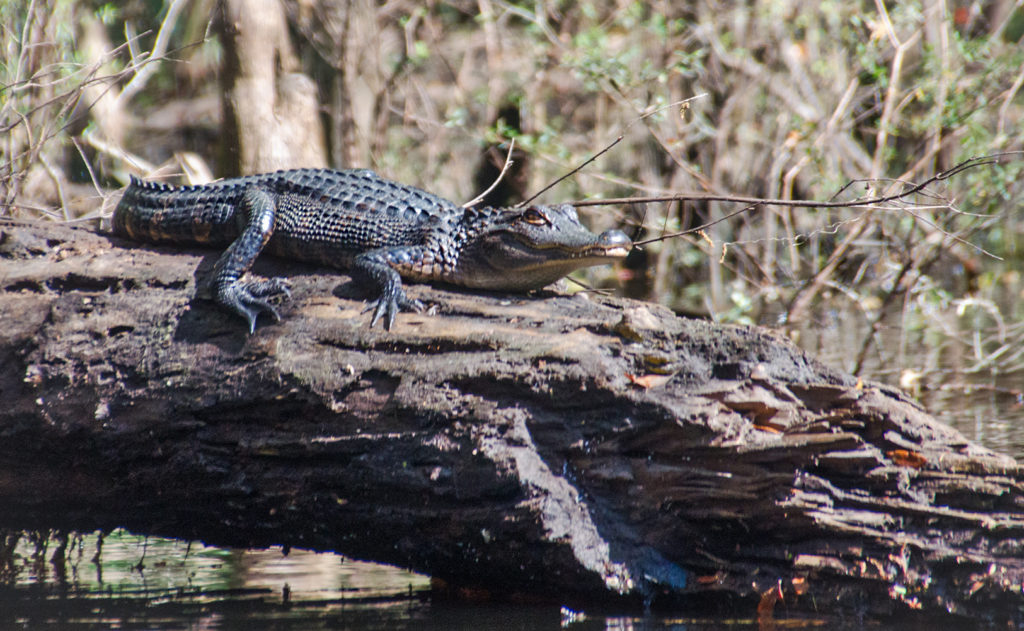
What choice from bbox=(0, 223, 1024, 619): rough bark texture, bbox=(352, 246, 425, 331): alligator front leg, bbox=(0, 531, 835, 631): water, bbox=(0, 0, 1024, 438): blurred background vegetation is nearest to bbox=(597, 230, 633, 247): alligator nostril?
bbox=(0, 223, 1024, 619): rough bark texture

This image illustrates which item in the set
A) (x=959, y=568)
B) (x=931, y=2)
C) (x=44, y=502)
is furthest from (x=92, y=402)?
(x=931, y=2)

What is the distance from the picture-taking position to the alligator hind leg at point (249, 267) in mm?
2918

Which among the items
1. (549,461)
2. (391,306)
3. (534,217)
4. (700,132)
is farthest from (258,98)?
(549,461)

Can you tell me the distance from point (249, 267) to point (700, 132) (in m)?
5.37

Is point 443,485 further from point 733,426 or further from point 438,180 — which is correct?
point 438,180

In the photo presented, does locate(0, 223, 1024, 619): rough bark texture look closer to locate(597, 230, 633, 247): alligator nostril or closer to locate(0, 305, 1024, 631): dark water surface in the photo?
locate(0, 305, 1024, 631): dark water surface

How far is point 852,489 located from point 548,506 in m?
0.90

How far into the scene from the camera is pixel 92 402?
2.76m

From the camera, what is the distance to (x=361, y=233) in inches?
143

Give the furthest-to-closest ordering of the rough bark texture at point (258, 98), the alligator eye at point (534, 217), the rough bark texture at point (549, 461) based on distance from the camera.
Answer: the rough bark texture at point (258, 98) < the alligator eye at point (534, 217) < the rough bark texture at point (549, 461)

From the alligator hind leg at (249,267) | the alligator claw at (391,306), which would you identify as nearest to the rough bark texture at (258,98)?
the alligator hind leg at (249,267)

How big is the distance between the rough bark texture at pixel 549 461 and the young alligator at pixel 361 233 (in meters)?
0.36

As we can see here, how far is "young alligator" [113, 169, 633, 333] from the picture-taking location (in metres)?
3.18

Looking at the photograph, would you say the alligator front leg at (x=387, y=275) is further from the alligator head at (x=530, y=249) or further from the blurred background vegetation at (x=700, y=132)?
the blurred background vegetation at (x=700, y=132)
